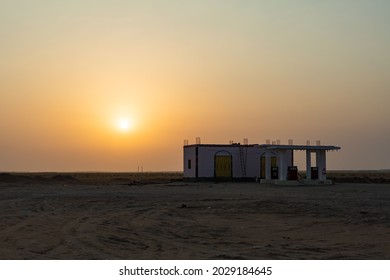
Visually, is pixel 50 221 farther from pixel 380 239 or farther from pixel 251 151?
pixel 251 151

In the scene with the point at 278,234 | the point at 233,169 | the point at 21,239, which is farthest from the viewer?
the point at 233,169

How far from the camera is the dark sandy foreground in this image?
1269 centimetres

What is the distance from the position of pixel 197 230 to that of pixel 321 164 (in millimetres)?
34337

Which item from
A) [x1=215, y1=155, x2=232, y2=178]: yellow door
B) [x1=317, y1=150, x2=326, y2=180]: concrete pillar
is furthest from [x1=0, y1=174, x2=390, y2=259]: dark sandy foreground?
[x1=215, y1=155, x2=232, y2=178]: yellow door

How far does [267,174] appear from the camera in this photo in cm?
4988

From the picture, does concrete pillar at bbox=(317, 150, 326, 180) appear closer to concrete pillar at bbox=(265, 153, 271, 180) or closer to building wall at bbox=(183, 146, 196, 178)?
concrete pillar at bbox=(265, 153, 271, 180)

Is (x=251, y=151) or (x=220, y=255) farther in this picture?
(x=251, y=151)

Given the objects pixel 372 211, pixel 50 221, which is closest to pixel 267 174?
pixel 372 211

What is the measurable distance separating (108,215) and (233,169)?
36488 mm

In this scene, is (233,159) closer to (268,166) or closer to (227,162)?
(227,162)

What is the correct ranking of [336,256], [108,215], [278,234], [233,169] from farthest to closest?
[233,169], [108,215], [278,234], [336,256]

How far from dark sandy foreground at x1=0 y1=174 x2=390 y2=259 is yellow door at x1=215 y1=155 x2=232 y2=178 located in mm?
30239
